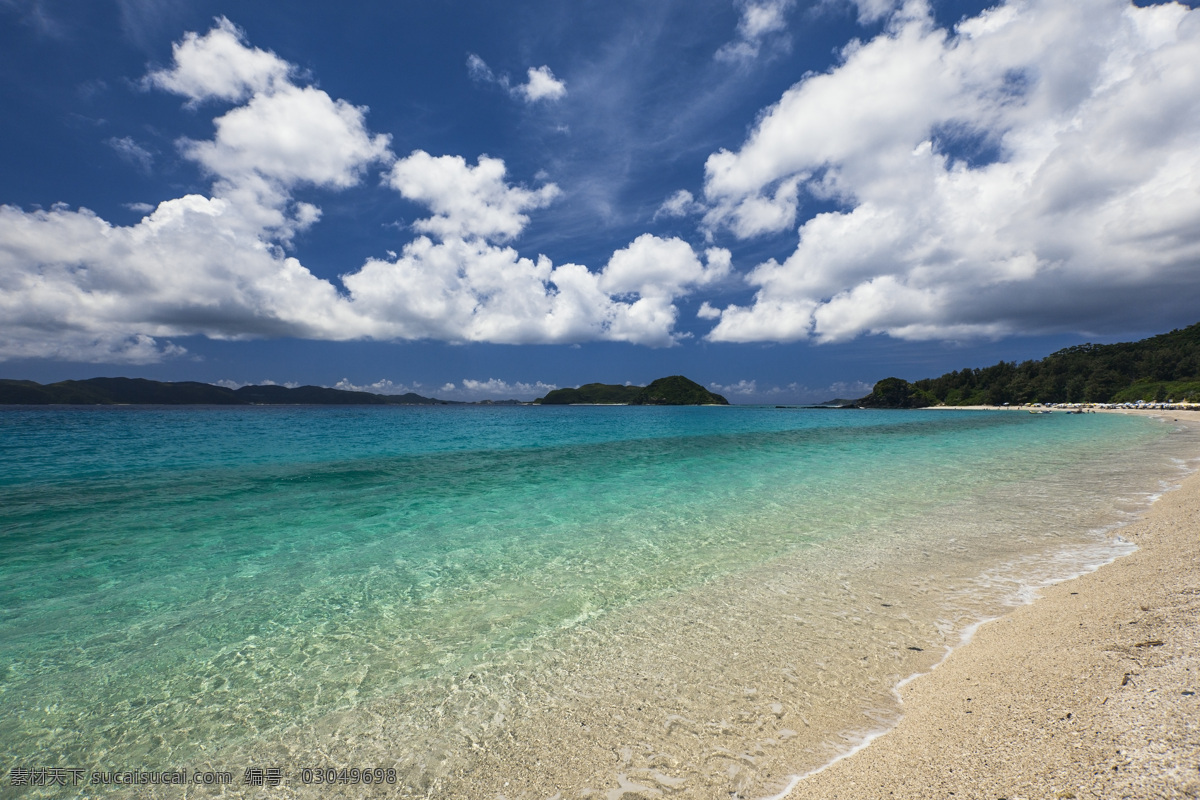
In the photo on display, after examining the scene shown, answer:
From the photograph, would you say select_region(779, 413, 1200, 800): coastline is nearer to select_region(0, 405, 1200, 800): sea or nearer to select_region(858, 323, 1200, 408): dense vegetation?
select_region(0, 405, 1200, 800): sea

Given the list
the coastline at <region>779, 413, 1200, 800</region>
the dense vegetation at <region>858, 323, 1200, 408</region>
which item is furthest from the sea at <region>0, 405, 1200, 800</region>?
the dense vegetation at <region>858, 323, 1200, 408</region>

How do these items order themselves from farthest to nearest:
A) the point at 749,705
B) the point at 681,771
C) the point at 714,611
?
the point at 714,611 < the point at 749,705 < the point at 681,771

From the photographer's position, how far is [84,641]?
7.02 m

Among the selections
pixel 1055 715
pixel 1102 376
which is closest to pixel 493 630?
pixel 1055 715

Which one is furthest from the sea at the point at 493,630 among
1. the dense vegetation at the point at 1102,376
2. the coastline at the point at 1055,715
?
the dense vegetation at the point at 1102,376

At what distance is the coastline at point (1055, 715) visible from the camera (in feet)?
11.1

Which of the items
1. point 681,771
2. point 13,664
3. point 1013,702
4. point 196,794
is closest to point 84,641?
point 13,664

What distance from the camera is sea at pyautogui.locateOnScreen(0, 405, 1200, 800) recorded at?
4520 mm

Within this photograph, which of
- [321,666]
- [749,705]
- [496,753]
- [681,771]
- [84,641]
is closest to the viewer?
[681,771]

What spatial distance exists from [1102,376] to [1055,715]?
20871 cm

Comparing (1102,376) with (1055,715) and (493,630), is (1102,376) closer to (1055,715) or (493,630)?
(1055,715)

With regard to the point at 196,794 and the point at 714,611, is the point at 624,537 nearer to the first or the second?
the point at 714,611

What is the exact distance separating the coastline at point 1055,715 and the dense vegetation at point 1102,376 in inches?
6491

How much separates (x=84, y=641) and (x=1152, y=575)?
17736 mm
